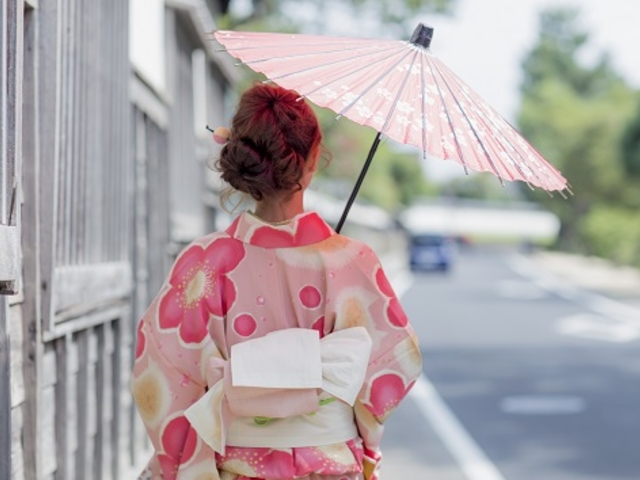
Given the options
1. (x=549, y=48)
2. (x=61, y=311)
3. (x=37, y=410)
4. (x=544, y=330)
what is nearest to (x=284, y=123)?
(x=37, y=410)

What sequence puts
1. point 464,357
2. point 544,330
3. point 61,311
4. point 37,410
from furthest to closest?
point 544,330 → point 464,357 → point 61,311 → point 37,410

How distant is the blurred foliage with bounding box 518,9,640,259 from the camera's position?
68.2 meters

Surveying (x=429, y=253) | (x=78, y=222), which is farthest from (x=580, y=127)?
(x=78, y=222)

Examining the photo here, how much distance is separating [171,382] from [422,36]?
1.18 m

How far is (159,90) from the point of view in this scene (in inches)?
349

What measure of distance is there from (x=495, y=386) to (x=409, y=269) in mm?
43334

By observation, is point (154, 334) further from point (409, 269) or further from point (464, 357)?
point (409, 269)

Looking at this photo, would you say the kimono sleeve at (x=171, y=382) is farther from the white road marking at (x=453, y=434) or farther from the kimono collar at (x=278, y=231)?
the white road marking at (x=453, y=434)

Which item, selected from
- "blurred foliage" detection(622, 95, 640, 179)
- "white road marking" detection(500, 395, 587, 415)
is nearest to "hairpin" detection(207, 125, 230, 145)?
"white road marking" detection(500, 395, 587, 415)

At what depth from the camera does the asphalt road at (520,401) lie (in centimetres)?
920

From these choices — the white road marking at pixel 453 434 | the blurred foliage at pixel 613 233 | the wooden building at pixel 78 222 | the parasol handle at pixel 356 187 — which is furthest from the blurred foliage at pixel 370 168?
the blurred foliage at pixel 613 233

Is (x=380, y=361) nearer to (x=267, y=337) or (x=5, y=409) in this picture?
(x=267, y=337)

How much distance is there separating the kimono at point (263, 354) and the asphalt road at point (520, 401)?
551cm

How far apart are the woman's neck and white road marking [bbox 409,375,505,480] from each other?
418cm
